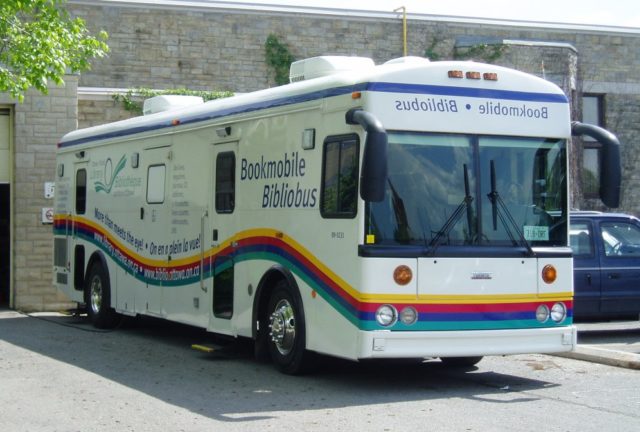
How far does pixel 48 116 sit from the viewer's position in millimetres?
19531

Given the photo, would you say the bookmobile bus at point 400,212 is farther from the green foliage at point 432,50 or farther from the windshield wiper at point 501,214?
the green foliage at point 432,50

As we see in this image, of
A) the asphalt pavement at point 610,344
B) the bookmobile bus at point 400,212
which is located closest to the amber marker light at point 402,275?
the bookmobile bus at point 400,212

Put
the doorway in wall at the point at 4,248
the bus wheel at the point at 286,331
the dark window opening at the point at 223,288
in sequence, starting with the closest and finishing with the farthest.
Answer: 1. the bus wheel at the point at 286,331
2. the dark window opening at the point at 223,288
3. the doorway in wall at the point at 4,248

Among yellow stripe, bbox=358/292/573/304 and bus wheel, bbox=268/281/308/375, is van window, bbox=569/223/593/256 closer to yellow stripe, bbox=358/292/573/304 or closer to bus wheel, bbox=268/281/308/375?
yellow stripe, bbox=358/292/573/304

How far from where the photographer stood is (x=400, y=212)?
385 inches

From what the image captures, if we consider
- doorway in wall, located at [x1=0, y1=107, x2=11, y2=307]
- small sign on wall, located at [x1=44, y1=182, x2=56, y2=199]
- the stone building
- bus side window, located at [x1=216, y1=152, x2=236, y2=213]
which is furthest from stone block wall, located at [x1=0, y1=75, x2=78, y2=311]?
bus side window, located at [x1=216, y1=152, x2=236, y2=213]

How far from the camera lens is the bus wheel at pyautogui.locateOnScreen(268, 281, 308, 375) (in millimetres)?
10664

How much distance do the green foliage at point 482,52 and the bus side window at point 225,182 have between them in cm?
1716

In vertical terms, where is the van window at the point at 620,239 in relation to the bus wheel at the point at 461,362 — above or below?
above

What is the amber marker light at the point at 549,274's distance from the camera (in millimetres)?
10296

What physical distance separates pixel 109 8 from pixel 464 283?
65.1ft

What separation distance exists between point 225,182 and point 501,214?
3522 mm

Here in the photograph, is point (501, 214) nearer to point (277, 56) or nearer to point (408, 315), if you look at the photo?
point (408, 315)

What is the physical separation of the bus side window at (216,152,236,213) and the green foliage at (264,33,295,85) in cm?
1644
